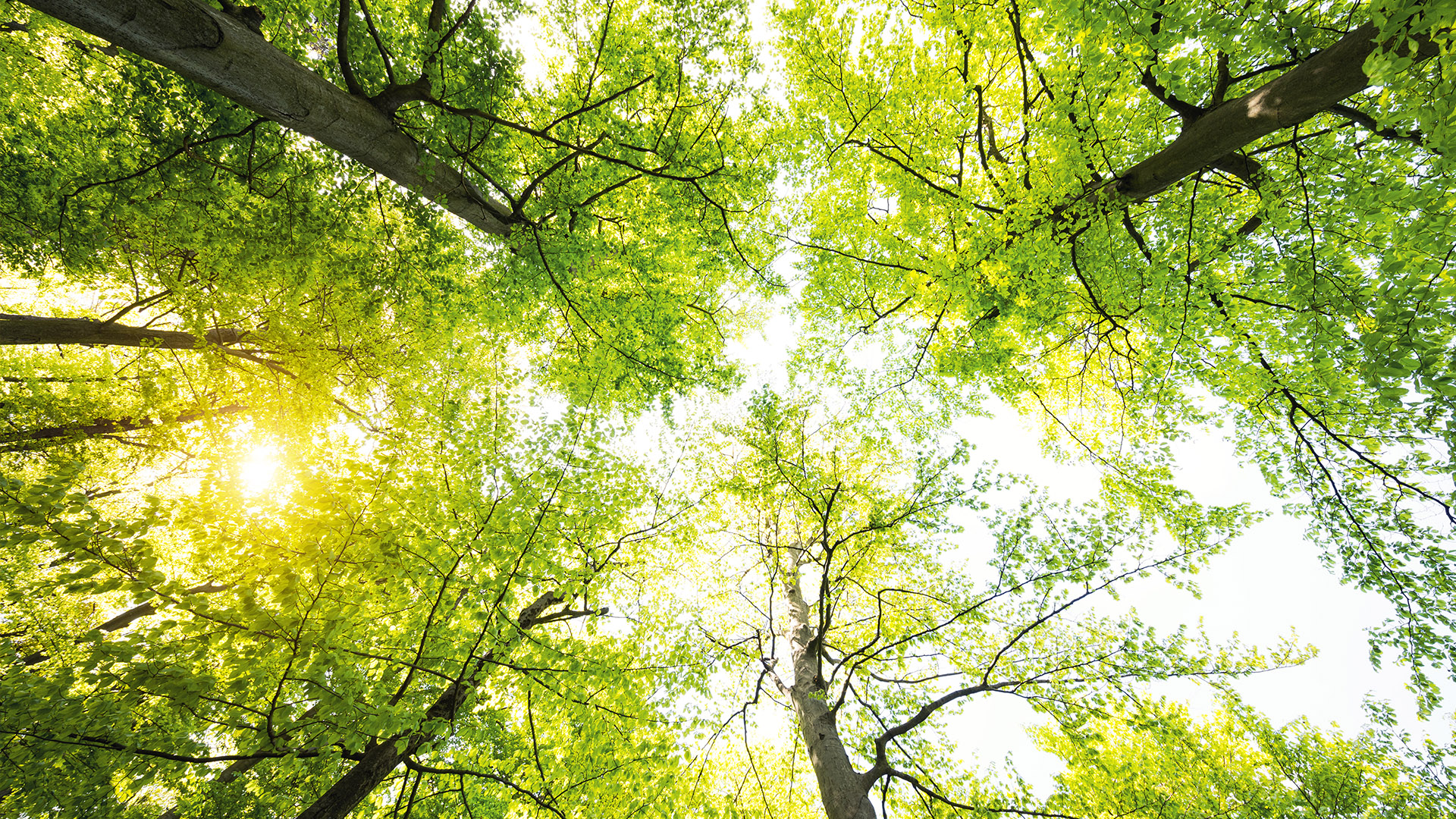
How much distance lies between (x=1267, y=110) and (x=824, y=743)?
734cm

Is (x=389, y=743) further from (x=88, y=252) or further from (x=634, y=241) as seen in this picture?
(x=88, y=252)

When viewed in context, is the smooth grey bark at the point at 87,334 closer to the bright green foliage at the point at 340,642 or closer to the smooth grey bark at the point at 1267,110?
the bright green foliage at the point at 340,642

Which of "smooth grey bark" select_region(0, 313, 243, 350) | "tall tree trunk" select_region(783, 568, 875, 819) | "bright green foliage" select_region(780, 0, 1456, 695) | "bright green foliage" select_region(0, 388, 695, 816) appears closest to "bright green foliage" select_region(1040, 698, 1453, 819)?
"tall tree trunk" select_region(783, 568, 875, 819)

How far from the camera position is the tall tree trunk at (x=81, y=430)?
5512 mm

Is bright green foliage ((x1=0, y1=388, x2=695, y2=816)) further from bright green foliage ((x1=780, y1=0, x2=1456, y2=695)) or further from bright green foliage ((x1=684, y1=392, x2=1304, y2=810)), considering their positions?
bright green foliage ((x1=780, y1=0, x2=1456, y2=695))

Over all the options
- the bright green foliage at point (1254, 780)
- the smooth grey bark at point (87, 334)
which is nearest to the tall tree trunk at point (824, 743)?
the bright green foliage at point (1254, 780)

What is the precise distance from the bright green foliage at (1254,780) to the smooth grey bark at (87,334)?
12.8 meters

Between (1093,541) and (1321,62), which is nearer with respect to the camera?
(1321,62)

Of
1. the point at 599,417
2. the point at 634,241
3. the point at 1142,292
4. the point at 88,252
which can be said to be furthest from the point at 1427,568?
the point at 88,252

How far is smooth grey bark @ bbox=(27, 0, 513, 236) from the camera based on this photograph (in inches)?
110

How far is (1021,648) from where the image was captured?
5.23 m

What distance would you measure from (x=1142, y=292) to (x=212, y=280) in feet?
38.7

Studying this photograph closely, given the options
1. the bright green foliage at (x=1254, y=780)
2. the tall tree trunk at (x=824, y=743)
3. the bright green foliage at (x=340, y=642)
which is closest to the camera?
the bright green foliage at (x=340, y=642)

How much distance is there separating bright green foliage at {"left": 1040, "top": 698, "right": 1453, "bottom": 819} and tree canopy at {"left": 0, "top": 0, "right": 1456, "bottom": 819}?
9 centimetres
